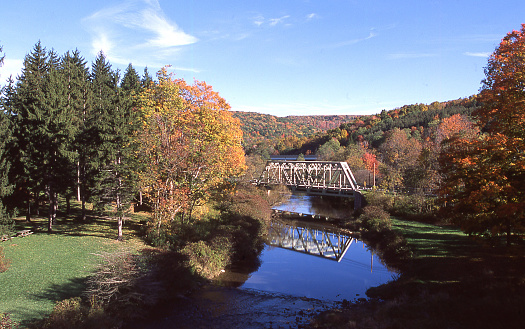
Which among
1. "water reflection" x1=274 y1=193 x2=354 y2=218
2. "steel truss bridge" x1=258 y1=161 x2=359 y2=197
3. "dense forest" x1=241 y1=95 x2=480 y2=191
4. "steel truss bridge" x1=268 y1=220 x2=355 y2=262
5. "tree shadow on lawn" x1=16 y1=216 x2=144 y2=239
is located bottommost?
"steel truss bridge" x1=268 y1=220 x2=355 y2=262

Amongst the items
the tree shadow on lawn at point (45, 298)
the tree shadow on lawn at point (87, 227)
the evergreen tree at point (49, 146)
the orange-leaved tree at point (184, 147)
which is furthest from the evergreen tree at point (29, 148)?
the tree shadow on lawn at point (45, 298)

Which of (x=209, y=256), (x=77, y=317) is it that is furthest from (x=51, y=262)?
(x=209, y=256)

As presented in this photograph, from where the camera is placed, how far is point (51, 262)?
1827 centimetres

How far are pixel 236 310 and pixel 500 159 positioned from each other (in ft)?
42.4

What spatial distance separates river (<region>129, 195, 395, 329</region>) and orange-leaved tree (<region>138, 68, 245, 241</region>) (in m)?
6.41

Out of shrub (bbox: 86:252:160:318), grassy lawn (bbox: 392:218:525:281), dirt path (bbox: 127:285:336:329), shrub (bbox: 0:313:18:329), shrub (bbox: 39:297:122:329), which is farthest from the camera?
grassy lawn (bbox: 392:218:525:281)

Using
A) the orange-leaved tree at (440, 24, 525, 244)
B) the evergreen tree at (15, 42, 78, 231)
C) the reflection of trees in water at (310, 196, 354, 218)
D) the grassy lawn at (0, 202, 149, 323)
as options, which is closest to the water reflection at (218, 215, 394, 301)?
the orange-leaved tree at (440, 24, 525, 244)

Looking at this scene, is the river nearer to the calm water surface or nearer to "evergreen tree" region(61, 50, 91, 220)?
the calm water surface

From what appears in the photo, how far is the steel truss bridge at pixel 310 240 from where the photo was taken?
93.4 ft

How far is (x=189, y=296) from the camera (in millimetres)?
17094

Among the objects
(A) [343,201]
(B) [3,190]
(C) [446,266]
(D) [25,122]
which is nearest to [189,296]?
(C) [446,266]

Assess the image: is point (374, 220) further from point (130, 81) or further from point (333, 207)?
point (130, 81)

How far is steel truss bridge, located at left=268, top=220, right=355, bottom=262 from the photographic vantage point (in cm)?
2848

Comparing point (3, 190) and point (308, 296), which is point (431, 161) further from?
point (3, 190)
